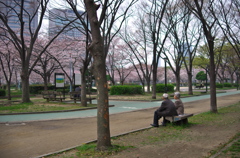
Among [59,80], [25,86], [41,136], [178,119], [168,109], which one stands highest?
[59,80]

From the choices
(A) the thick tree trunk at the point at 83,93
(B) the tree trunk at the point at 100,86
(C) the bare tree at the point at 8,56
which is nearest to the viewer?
(B) the tree trunk at the point at 100,86

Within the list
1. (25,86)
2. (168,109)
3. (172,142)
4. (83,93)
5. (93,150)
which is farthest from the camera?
(25,86)

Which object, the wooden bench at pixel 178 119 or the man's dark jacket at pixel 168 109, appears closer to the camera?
the wooden bench at pixel 178 119

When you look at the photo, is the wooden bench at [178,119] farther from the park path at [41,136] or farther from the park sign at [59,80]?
the park sign at [59,80]

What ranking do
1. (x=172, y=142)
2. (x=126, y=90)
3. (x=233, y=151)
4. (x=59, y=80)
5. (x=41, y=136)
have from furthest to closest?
(x=126, y=90)
(x=59, y=80)
(x=41, y=136)
(x=172, y=142)
(x=233, y=151)

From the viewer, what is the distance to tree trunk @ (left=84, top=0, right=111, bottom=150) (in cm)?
478

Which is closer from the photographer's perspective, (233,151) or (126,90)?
(233,151)

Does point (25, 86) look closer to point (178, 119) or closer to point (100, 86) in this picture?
point (178, 119)

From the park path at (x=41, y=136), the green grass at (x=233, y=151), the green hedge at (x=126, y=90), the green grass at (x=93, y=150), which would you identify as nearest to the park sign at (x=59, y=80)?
the green hedge at (x=126, y=90)

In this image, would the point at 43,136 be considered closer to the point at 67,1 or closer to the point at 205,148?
the point at 205,148

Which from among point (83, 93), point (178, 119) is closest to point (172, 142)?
point (178, 119)

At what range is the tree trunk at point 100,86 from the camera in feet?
15.7

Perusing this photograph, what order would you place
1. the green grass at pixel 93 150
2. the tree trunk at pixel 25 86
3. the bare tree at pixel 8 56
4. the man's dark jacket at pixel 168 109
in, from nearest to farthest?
the green grass at pixel 93 150 < the man's dark jacket at pixel 168 109 < the tree trunk at pixel 25 86 < the bare tree at pixel 8 56

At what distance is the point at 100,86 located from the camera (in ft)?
16.0
